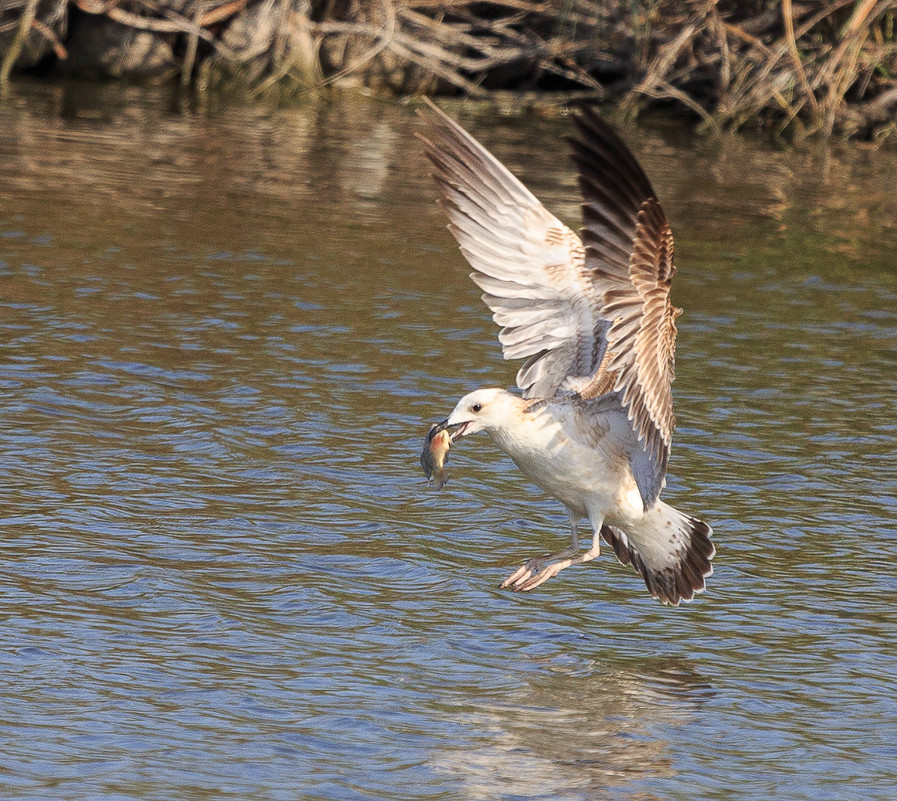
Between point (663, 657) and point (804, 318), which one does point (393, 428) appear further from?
point (804, 318)

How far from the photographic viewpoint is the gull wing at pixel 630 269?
4.59 metres

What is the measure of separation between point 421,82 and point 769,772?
47.1 feet

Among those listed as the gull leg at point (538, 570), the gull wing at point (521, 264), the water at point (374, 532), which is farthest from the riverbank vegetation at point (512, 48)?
the gull leg at point (538, 570)

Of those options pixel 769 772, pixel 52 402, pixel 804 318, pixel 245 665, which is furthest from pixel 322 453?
pixel 804 318

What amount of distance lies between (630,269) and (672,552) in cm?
A: 115

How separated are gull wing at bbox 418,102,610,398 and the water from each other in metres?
0.82

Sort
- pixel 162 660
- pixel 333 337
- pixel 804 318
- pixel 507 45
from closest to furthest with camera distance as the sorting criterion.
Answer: pixel 162 660
pixel 333 337
pixel 804 318
pixel 507 45

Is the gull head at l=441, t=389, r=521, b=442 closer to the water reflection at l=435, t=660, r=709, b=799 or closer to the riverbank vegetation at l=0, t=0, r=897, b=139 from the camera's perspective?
the water reflection at l=435, t=660, r=709, b=799

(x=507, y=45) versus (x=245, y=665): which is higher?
(x=507, y=45)

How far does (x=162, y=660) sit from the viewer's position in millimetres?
4617

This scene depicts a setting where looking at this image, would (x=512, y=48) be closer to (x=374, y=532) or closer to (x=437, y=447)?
(x=374, y=532)

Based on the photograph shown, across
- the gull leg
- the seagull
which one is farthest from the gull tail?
the gull leg

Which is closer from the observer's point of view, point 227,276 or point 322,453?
point 322,453

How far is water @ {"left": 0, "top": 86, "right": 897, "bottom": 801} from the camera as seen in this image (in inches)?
166
